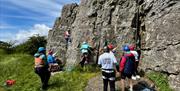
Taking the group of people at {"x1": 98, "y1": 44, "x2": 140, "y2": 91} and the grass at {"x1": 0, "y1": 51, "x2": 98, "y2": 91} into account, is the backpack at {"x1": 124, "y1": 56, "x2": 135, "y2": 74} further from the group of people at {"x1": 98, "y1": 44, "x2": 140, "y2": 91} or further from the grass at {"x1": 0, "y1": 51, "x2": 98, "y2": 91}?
the grass at {"x1": 0, "y1": 51, "x2": 98, "y2": 91}

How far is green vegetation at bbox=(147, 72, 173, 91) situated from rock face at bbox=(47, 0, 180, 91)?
0.31m

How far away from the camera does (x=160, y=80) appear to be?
20641mm

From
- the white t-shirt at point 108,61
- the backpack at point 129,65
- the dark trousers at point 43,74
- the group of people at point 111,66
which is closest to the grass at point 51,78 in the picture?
the dark trousers at point 43,74

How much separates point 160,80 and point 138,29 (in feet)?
18.6

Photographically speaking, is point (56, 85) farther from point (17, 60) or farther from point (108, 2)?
point (17, 60)

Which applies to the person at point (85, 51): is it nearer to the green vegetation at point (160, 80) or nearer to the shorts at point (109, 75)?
the green vegetation at point (160, 80)

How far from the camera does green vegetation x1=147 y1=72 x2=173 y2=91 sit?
20.0 metres

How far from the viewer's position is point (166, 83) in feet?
66.7

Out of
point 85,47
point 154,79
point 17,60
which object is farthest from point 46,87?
point 17,60

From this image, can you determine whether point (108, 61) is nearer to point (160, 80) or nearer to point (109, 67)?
point (109, 67)

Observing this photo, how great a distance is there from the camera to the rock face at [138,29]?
2077 centimetres

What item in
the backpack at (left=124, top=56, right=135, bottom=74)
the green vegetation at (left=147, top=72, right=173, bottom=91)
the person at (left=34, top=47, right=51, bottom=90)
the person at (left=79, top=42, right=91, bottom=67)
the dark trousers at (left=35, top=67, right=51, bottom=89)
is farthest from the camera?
the person at (left=79, top=42, right=91, bottom=67)

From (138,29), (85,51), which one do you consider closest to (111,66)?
(85,51)

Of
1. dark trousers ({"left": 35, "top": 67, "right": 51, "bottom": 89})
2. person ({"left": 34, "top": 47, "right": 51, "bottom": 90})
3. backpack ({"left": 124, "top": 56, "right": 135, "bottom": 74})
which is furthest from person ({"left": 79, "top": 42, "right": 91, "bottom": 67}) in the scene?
backpack ({"left": 124, "top": 56, "right": 135, "bottom": 74})
